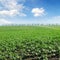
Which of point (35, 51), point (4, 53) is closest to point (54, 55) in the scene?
point (35, 51)

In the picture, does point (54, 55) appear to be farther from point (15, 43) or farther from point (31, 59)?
point (15, 43)

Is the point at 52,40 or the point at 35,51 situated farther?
the point at 52,40

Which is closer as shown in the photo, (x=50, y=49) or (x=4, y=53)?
(x=4, y=53)

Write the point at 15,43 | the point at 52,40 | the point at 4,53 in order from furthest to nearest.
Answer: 1. the point at 52,40
2. the point at 15,43
3. the point at 4,53

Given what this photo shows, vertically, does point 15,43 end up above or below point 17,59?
above

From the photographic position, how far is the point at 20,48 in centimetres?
710

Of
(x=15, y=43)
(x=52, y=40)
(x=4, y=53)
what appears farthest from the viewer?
(x=52, y=40)

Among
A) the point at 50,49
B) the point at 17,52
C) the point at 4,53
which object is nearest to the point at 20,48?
the point at 17,52

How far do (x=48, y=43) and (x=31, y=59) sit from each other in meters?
0.93

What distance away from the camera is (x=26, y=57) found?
7.08m

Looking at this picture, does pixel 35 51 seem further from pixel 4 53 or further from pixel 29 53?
pixel 4 53

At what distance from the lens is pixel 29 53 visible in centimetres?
712

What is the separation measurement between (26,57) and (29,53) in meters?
0.17

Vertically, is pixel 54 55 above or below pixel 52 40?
below
